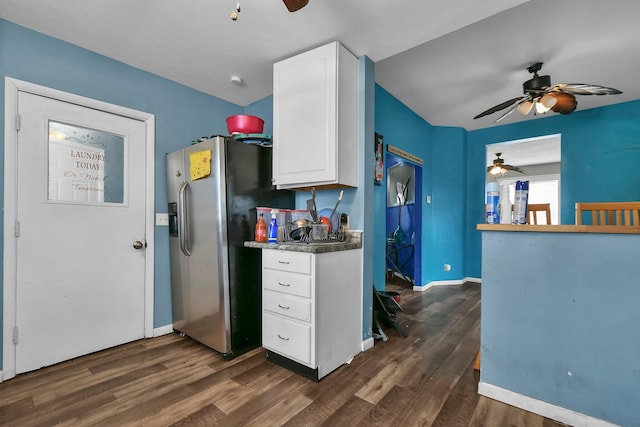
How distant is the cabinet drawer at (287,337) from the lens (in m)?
1.80

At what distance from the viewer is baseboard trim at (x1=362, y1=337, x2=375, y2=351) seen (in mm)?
2234

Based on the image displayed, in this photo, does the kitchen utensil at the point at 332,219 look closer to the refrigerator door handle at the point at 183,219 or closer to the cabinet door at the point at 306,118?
the cabinet door at the point at 306,118

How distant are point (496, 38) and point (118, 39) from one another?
10.1ft

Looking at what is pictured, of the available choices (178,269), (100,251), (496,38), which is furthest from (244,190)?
(496,38)

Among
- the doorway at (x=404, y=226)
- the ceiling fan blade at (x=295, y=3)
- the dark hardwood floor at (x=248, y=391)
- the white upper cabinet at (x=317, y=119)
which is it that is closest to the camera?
the ceiling fan blade at (x=295, y=3)

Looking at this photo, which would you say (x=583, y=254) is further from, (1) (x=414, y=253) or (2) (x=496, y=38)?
(1) (x=414, y=253)

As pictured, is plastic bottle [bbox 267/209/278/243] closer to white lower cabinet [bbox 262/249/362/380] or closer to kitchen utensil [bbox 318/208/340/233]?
white lower cabinet [bbox 262/249/362/380]

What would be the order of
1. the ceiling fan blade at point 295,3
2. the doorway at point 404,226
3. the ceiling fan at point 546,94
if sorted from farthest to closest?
1. the doorway at point 404,226
2. the ceiling fan at point 546,94
3. the ceiling fan blade at point 295,3

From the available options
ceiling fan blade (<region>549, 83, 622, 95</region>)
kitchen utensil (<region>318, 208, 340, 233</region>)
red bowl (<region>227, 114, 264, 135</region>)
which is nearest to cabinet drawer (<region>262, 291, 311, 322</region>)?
kitchen utensil (<region>318, 208, 340, 233</region>)

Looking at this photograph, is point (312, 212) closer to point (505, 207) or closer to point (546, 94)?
point (505, 207)

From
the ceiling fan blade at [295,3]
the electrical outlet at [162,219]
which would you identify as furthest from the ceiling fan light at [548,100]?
the electrical outlet at [162,219]

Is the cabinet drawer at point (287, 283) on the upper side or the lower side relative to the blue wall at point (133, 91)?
lower

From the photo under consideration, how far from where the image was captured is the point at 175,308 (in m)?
2.57

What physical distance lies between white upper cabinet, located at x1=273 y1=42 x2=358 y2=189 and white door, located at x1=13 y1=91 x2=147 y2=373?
4.42ft
